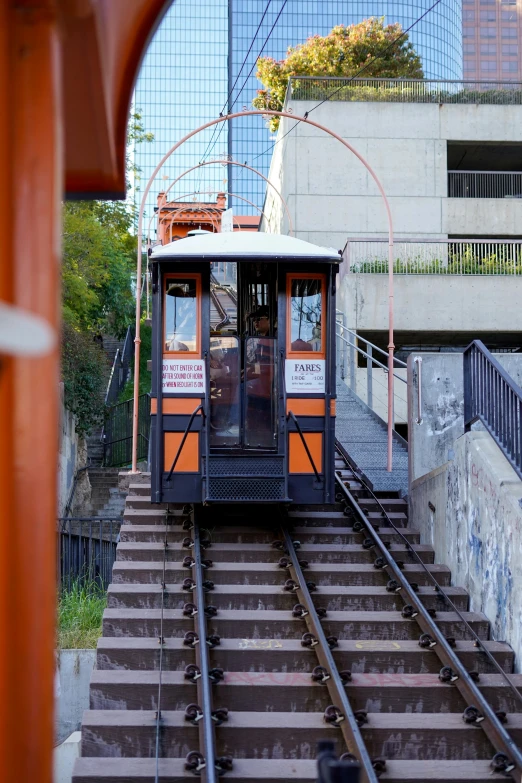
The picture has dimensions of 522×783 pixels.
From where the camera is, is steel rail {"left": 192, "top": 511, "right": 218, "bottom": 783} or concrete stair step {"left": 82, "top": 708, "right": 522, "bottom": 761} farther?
concrete stair step {"left": 82, "top": 708, "right": 522, "bottom": 761}

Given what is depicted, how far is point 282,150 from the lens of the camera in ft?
104

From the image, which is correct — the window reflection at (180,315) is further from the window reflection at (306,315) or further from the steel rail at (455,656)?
the steel rail at (455,656)

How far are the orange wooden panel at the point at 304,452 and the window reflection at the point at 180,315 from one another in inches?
60.0

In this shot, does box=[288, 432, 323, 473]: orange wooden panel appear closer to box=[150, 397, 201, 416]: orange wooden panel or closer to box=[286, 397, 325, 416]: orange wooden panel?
box=[286, 397, 325, 416]: orange wooden panel

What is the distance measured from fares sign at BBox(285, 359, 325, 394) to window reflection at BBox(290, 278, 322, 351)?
6.9 inches

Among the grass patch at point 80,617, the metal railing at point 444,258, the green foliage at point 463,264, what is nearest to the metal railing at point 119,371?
the metal railing at point 444,258

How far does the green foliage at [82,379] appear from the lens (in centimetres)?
2020

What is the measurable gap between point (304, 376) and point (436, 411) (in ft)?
6.50

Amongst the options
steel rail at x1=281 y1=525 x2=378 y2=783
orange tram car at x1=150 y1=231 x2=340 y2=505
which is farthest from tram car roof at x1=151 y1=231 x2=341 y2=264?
steel rail at x1=281 y1=525 x2=378 y2=783

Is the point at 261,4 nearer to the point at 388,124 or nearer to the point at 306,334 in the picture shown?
the point at 388,124

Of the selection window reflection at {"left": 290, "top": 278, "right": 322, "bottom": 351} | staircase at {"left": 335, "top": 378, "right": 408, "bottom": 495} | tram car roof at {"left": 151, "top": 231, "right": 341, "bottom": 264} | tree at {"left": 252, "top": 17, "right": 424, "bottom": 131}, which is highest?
tree at {"left": 252, "top": 17, "right": 424, "bottom": 131}

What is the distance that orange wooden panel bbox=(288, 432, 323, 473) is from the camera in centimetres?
1099

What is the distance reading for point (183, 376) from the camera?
11.0 meters

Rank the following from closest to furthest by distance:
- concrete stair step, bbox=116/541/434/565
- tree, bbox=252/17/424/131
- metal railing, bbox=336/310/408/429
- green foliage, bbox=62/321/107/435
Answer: concrete stair step, bbox=116/541/434/565
green foliage, bbox=62/321/107/435
metal railing, bbox=336/310/408/429
tree, bbox=252/17/424/131
